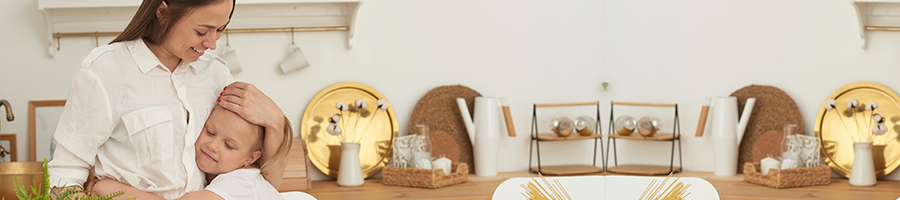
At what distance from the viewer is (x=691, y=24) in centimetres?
118

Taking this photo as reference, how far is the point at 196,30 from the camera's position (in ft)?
2.26

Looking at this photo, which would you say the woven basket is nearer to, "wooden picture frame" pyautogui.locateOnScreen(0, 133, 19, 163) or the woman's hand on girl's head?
the woman's hand on girl's head

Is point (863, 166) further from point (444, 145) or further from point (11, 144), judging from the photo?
point (11, 144)

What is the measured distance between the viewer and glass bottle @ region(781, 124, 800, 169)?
4.60 ft

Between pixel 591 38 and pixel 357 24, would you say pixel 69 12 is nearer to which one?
pixel 357 24

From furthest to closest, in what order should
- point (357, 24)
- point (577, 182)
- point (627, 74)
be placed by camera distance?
point (357, 24) < point (627, 74) < point (577, 182)

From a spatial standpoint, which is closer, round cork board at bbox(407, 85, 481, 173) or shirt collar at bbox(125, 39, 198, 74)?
shirt collar at bbox(125, 39, 198, 74)

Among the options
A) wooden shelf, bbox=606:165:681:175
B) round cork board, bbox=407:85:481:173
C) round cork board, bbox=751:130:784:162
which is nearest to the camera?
wooden shelf, bbox=606:165:681:175

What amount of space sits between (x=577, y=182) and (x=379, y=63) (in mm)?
1331

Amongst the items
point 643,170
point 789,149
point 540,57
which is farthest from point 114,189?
point 540,57

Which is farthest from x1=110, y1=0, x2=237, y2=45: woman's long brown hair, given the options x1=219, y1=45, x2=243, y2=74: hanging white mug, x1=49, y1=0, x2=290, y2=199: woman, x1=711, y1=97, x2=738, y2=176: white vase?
x1=219, y1=45, x2=243, y2=74: hanging white mug

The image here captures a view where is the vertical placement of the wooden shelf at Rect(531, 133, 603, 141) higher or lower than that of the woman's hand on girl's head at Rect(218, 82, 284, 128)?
lower

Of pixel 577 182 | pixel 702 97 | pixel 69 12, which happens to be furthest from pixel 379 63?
pixel 577 182

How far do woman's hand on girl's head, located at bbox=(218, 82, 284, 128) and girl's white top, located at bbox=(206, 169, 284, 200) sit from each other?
0.27ft
